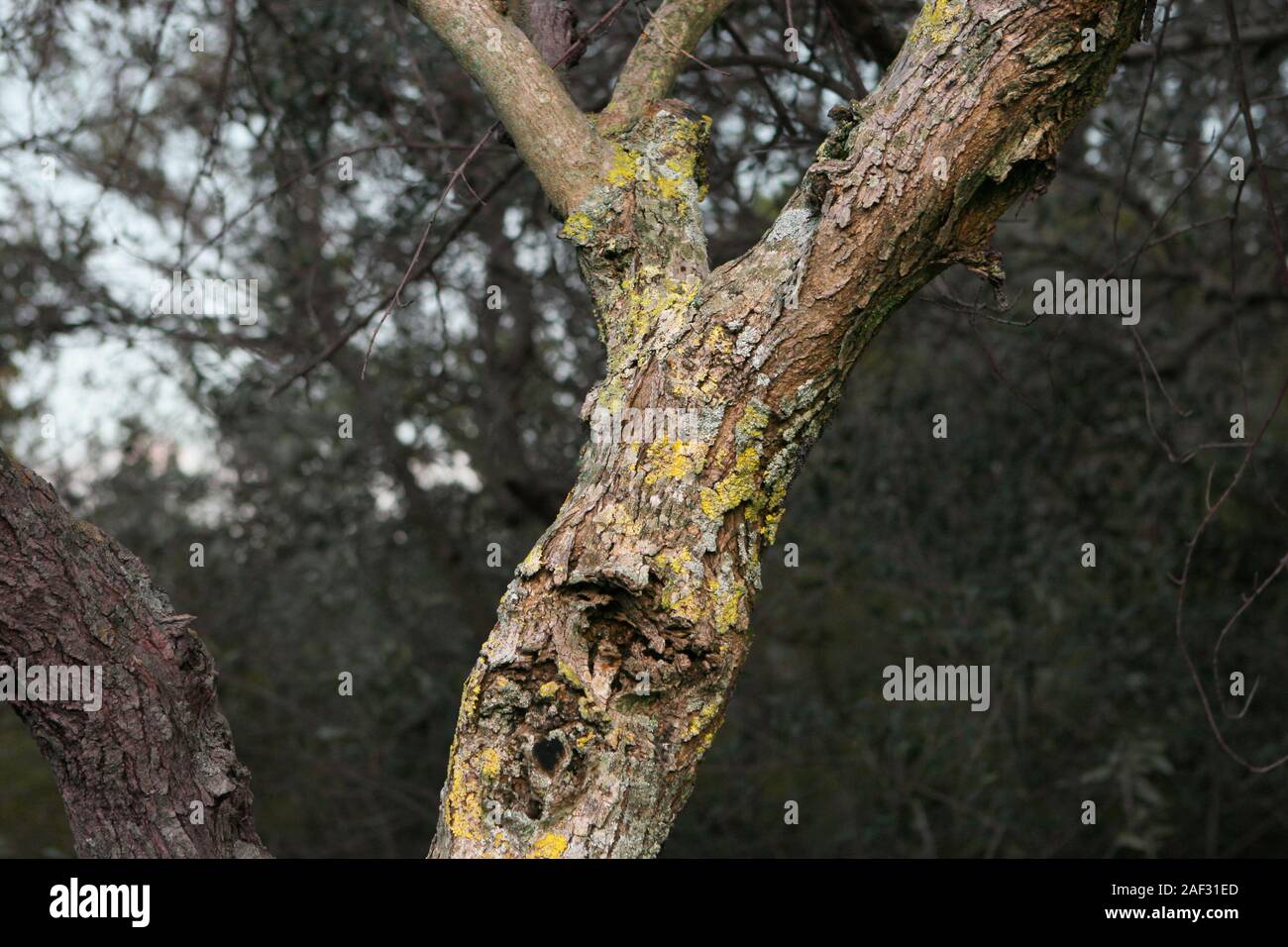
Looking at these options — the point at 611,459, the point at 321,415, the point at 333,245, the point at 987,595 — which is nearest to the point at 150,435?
the point at 321,415

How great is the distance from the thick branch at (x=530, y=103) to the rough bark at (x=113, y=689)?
38.5 inches

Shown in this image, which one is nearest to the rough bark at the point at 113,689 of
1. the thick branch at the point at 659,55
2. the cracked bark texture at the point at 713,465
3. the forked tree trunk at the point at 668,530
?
the forked tree trunk at the point at 668,530

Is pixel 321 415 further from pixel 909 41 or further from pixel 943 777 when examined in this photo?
pixel 909 41

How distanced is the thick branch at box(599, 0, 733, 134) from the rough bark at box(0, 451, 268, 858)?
1.17m

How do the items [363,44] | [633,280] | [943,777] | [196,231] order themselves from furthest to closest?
[943,777], [196,231], [363,44], [633,280]

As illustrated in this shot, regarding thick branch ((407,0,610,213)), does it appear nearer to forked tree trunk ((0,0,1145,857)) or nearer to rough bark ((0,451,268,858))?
forked tree trunk ((0,0,1145,857))

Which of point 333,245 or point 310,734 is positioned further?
point 310,734

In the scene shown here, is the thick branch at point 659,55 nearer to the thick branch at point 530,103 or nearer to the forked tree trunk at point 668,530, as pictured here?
the thick branch at point 530,103

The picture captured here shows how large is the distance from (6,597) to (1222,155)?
172 inches

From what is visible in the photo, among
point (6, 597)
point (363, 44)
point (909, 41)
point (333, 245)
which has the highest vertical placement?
point (363, 44)

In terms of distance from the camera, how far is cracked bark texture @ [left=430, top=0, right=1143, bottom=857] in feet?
5.55

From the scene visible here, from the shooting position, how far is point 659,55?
2.30 m

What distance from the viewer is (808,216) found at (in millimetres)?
1840

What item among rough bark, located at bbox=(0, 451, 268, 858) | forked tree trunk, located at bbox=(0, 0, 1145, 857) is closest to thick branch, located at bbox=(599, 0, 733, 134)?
forked tree trunk, located at bbox=(0, 0, 1145, 857)
